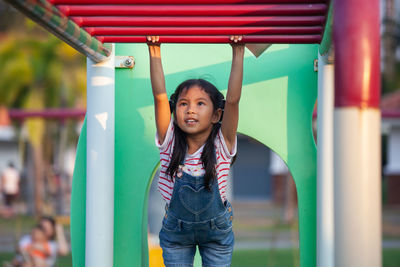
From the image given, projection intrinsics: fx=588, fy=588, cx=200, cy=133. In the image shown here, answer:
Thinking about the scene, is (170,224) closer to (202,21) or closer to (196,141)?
(196,141)

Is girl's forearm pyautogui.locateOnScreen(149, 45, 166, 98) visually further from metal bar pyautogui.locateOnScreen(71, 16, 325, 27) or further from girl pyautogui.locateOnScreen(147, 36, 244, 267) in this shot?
metal bar pyautogui.locateOnScreen(71, 16, 325, 27)

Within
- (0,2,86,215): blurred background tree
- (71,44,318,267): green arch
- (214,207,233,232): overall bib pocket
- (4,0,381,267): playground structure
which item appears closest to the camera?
(4,0,381,267): playground structure

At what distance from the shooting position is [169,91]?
10.9 ft

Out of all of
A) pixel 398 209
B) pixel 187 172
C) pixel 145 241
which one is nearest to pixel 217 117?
pixel 187 172

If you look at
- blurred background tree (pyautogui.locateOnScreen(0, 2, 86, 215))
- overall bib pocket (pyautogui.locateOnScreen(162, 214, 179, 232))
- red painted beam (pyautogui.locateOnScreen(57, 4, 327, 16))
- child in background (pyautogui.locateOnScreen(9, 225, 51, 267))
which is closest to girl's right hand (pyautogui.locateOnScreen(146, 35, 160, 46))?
red painted beam (pyautogui.locateOnScreen(57, 4, 327, 16))

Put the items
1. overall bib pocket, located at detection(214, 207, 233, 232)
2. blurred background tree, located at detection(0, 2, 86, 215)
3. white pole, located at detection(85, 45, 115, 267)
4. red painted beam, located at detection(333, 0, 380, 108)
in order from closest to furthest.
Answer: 1. red painted beam, located at detection(333, 0, 380, 108)
2. overall bib pocket, located at detection(214, 207, 233, 232)
3. white pole, located at detection(85, 45, 115, 267)
4. blurred background tree, located at detection(0, 2, 86, 215)

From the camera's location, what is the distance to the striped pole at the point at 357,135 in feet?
5.45

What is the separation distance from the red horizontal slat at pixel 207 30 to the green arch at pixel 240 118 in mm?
668

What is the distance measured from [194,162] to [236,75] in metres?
0.44

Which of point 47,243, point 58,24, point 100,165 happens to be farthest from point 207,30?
point 47,243

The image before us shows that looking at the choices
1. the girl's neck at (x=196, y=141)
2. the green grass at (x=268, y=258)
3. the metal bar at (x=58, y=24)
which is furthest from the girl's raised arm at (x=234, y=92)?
the green grass at (x=268, y=258)

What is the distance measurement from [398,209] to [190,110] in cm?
1728

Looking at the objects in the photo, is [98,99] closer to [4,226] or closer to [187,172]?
[187,172]

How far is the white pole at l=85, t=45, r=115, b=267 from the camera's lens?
2.97 m
